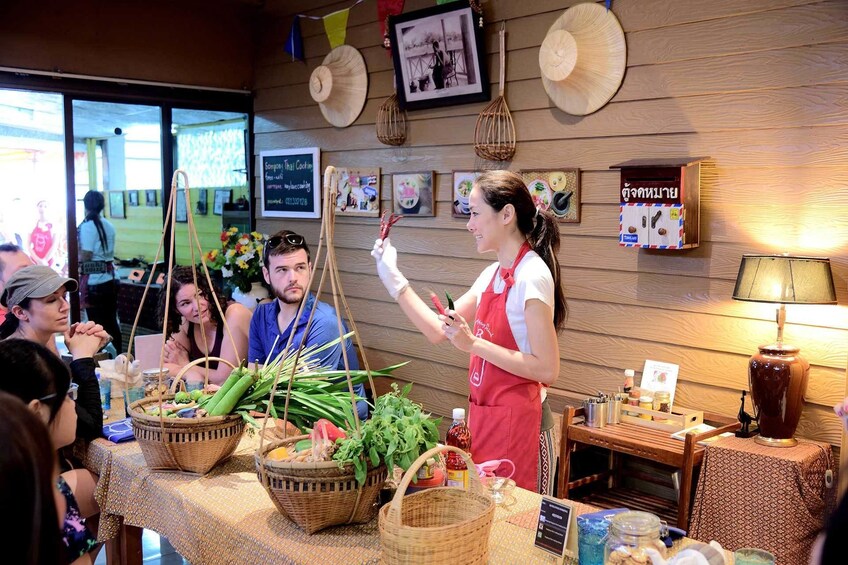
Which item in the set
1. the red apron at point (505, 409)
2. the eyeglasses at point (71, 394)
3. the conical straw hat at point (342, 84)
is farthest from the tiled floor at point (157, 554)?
the conical straw hat at point (342, 84)

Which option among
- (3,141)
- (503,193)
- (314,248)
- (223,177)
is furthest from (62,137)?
(503,193)

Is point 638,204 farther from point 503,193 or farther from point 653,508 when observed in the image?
point 653,508

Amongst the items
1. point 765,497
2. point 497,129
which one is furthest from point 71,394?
point 497,129

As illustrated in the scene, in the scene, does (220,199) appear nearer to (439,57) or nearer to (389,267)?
(439,57)

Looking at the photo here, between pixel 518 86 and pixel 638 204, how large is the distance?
3.24ft

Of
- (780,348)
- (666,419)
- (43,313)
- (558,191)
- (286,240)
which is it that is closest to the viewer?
(780,348)

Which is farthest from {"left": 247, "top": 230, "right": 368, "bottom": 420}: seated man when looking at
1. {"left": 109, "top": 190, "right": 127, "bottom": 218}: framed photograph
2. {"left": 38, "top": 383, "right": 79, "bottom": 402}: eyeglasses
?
{"left": 109, "top": 190, "right": 127, "bottom": 218}: framed photograph

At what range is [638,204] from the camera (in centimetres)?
321

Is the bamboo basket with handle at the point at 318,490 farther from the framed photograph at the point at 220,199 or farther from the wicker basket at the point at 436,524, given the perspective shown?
the framed photograph at the point at 220,199

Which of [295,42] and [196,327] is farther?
[295,42]

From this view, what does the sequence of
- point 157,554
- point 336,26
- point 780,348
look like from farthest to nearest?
point 336,26 < point 157,554 < point 780,348

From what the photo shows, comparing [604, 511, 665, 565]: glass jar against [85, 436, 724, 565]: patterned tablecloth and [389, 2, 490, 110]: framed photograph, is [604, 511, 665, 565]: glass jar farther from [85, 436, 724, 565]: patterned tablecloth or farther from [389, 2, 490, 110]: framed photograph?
[389, 2, 490, 110]: framed photograph

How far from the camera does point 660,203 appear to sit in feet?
10.2

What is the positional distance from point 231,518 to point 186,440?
0.31m
